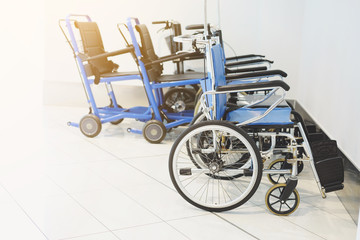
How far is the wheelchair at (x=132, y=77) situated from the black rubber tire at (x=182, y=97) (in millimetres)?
99

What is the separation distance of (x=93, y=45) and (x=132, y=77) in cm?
51

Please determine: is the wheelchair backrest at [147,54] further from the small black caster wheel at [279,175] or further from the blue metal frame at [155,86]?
the small black caster wheel at [279,175]

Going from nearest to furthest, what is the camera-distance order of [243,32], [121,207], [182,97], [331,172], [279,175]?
[331,172] < [121,207] < [279,175] < [182,97] < [243,32]

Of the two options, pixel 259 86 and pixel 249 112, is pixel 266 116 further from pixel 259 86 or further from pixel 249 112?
pixel 259 86

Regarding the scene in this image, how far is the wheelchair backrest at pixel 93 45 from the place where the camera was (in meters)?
4.18

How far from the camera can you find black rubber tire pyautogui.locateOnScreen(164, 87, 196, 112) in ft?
14.8

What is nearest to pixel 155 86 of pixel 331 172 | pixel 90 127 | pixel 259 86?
pixel 90 127

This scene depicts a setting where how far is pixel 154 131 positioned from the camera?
4062 mm

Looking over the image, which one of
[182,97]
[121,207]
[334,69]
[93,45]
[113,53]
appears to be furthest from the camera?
[182,97]

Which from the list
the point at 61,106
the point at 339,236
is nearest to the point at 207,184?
the point at 339,236

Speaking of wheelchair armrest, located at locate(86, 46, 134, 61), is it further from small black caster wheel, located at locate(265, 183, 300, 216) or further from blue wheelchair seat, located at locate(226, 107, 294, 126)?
small black caster wheel, located at locate(265, 183, 300, 216)

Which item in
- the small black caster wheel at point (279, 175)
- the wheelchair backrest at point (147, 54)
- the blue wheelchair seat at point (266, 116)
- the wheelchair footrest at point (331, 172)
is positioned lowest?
the small black caster wheel at point (279, 175)

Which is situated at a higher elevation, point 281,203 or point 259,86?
point 259,86

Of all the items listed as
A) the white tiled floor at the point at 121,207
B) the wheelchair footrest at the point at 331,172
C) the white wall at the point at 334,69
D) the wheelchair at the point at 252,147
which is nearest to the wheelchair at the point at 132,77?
the white tiled floor at the point at 121,207
